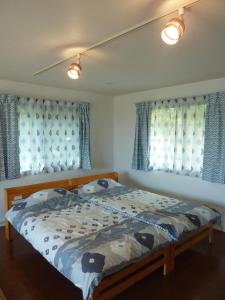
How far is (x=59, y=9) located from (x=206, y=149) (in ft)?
9.72

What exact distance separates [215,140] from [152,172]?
1440 millimetres

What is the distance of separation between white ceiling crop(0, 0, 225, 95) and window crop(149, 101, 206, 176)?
616mm

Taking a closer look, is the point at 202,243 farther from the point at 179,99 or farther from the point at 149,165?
the point at 179,99

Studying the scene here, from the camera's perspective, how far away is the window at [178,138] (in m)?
3.91

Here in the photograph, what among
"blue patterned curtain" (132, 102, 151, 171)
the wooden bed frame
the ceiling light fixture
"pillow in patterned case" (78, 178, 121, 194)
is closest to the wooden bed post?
the wooden bed frame

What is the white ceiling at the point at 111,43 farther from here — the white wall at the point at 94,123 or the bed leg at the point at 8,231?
the bed leg at the point at 8,231

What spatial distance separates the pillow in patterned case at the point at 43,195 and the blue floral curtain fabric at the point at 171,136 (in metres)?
1.78

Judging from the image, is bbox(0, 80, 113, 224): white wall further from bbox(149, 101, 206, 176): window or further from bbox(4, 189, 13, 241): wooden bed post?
bbox(149, 101, 206, 176): window

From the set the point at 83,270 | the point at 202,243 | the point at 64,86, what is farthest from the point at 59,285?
the point at 64,86

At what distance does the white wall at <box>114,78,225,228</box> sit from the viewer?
3763mm

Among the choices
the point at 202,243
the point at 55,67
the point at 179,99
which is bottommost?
the point at 202,243

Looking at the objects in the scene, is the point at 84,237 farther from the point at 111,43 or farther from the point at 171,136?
the point at 171,136

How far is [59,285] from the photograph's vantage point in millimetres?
2438

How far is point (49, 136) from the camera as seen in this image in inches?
169
